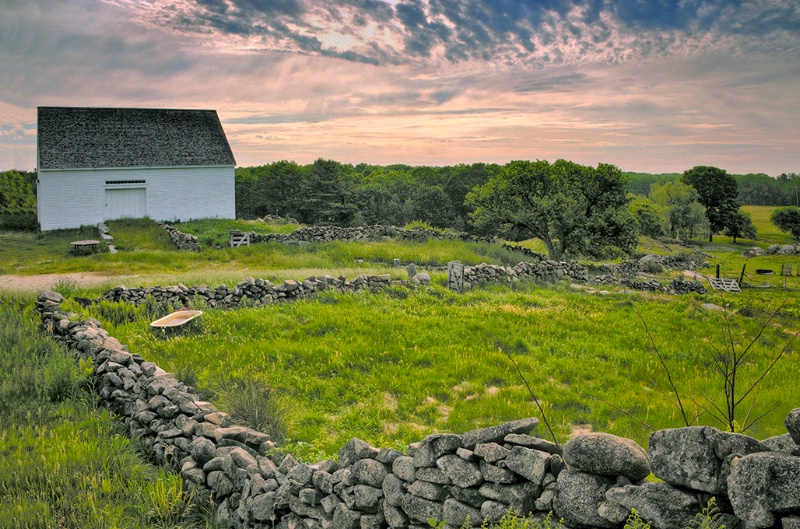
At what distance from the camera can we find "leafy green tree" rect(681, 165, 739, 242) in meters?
75.6

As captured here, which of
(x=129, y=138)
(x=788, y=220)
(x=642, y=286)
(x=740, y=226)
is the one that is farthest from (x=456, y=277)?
(x=788, y=220)

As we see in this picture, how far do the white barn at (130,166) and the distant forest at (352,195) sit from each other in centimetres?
2281

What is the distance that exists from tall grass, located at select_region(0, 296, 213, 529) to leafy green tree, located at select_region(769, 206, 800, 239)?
285 feet

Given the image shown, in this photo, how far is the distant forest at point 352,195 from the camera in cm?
6475

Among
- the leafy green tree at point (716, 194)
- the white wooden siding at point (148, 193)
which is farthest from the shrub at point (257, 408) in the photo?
the leafy green tree at point (716, 194)

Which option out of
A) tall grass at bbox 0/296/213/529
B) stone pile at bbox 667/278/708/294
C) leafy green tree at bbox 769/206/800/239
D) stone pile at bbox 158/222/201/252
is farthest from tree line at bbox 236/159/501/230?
tall grass at bbox 0/296/213/529

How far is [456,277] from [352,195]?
52.1 meters

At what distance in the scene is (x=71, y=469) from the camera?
19.7ft

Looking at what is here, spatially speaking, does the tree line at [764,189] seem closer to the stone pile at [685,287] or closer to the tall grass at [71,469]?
the stone pile at [685,287]

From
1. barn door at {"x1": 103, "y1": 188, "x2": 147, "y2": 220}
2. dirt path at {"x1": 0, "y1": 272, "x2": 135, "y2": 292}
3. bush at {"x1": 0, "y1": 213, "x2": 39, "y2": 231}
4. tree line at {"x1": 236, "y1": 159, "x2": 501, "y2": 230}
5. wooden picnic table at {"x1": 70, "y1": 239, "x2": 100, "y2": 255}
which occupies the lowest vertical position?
dirt path at {"x1": 0, "y1": 272, "x2": 135, "y2": 292}

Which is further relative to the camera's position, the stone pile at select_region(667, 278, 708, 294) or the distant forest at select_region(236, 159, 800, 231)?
the distant forest at select_region(236, 159, 800, 231)

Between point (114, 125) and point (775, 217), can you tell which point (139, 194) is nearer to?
point (114, 125)

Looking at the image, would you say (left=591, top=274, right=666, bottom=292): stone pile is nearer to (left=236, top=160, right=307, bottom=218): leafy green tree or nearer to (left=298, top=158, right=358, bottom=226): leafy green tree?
(left=298, top=158, right=358, bottom=226): leafy green tree

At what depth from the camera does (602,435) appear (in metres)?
3.54
